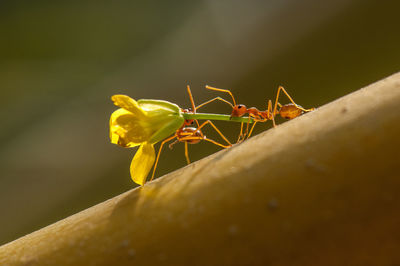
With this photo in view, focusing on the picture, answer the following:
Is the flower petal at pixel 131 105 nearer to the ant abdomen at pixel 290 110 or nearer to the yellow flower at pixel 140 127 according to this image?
the yellow flower at pixel 140 127

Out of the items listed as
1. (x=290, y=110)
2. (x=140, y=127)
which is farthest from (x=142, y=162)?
(x=290, y=110)

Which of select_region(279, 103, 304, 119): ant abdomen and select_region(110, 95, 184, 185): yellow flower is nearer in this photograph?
select_region(110, 95, 184, 185): yellow flower

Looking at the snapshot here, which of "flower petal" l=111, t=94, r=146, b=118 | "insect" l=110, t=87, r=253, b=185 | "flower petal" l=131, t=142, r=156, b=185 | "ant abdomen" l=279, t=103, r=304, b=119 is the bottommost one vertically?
"ant abdomen" l=279, t=103, r=304, b=119

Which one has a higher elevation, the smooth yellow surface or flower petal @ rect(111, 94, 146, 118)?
flower petal @ rect(111, 94, 146, 118)

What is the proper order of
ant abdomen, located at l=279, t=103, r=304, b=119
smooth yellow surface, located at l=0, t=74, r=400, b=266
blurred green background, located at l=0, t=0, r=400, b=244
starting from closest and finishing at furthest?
smooth yellow surface, located at l=0, t=74, r=400, b=266 < ant abdomen, located at l=279, t=103, r=304, b=119 < blurred green background, located at l=0, t=0, r=400, b=244

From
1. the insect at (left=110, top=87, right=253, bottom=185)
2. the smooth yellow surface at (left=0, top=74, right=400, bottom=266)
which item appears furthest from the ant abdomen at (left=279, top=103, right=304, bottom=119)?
the smooth yellow surface at (left=0, top=74, right=400, bottom=266)

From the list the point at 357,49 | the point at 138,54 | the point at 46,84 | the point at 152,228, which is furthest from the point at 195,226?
the point at 46,84

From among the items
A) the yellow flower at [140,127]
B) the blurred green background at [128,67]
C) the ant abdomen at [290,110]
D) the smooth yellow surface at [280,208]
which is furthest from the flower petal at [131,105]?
the blurred green background at [128,67]

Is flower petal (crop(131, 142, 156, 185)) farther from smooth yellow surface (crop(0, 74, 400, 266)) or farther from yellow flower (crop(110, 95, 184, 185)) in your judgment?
smooth yellow surface (crop(0, 74, 400, 266))
